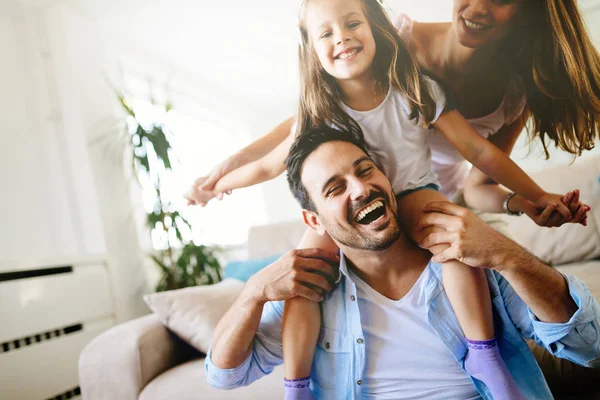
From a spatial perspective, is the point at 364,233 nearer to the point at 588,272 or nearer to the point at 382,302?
the point at 382,302

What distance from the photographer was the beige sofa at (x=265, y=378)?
3.01 feet

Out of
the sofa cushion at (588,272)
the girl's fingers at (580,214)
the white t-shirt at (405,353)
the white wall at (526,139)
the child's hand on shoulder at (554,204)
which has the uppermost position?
the white wall at (526,139)

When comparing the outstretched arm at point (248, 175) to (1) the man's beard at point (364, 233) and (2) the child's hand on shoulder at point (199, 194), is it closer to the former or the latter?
(2) the child's hand on shoulder at point (199, 194)

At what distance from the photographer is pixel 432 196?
2.87ft

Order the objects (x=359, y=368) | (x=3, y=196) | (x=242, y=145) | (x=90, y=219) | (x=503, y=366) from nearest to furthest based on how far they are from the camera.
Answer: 1. (x=503, y=366)
2. (x=359, y=368)
3. (x=242, y=145)
4. (x=3, y=196)
5. (x=90, y=219)

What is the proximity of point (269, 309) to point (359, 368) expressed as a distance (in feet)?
0.82

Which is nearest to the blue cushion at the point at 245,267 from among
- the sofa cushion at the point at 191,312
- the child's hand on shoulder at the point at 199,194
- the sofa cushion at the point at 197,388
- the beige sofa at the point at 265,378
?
the beige sofa at the point at 265,378

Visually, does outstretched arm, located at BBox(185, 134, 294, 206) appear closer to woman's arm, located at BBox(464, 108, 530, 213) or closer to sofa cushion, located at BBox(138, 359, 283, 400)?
woman's arm, located at BBox(464, 108, 530, 213)

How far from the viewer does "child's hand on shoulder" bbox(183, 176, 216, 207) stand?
3.78 feet

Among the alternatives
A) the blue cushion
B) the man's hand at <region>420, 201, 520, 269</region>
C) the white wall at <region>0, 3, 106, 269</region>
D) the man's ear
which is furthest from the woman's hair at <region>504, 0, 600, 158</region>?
the white wall at <region>0, 3, 106, 269</region>

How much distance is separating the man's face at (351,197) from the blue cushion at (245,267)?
816mm

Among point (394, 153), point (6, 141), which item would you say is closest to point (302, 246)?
point (394, 153)

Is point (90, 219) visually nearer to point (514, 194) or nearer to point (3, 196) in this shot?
point (3, 196)

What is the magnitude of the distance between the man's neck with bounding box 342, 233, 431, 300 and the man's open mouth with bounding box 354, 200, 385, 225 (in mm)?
77
